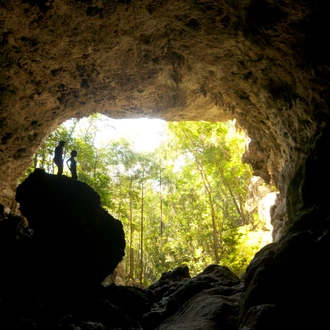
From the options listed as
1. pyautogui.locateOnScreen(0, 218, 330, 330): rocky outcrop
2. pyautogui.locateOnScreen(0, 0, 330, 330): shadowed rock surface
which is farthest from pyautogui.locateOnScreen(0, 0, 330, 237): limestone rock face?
pyautogui.locateOnScreen(0, 218, 330, 330): rocky outcrop

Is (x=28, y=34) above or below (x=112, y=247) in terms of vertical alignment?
above

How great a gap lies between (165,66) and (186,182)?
653 inches

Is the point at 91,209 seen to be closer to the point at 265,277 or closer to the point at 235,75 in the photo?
the point at 265,277

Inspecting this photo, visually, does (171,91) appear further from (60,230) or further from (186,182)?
(186,182)

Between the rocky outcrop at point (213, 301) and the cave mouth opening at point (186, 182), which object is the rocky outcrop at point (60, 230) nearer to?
the rocky outcrop at point (213, 301)

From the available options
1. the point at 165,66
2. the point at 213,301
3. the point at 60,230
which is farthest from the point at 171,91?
the point at 213,301

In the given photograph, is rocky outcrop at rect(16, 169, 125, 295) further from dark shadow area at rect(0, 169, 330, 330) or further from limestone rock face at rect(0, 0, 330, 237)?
limestone rock face at rect(0, 0, 330, 237)

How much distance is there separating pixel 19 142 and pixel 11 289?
23.4 ft

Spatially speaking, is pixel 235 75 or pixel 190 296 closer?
pixel 190 296

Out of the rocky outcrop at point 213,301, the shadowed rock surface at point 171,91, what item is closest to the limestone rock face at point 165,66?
the shadowed rock surface at point 171,91

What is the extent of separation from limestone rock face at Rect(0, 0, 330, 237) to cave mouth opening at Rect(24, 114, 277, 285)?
4370 millimetres

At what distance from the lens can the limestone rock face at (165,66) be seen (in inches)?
265

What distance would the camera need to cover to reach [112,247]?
835cm

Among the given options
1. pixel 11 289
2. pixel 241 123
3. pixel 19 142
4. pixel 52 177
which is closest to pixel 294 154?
pixel 241 123
